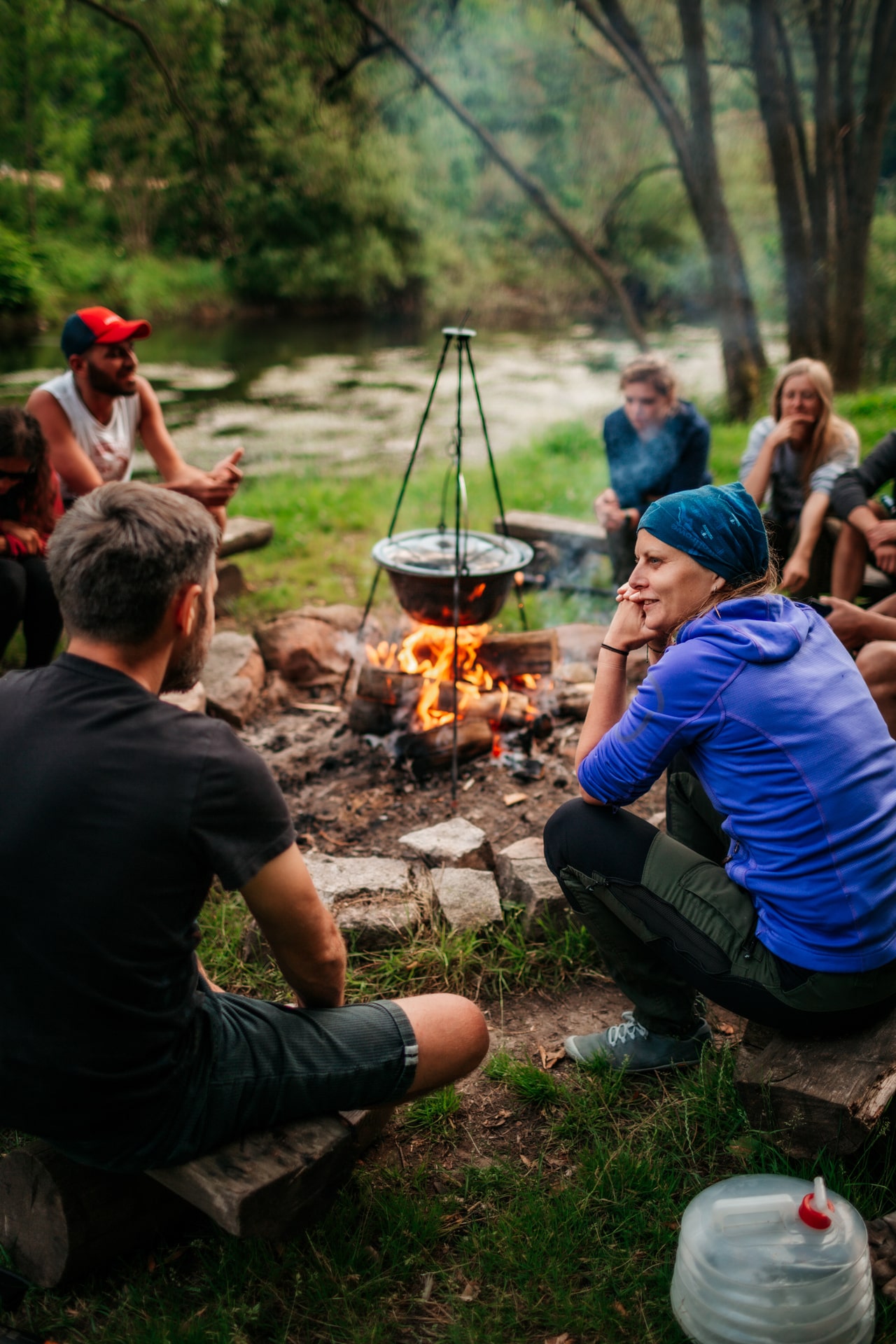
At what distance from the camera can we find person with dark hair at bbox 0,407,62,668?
12.7 ft

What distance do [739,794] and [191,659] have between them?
1199 millimetres

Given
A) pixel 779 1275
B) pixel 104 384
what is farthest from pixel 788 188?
pixel 779 1275

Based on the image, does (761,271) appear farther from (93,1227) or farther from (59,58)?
(93,1227)

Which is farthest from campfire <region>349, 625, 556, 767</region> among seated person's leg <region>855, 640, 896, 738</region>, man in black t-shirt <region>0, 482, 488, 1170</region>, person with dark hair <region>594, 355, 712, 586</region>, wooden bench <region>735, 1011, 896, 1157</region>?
man in black t-shirt <region>0, 482, 488, 1170</region>

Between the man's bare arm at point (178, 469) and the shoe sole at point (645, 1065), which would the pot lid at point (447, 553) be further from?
the shoe sole at point (645, 1065)

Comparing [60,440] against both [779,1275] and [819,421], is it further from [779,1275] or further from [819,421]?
[779,1275]

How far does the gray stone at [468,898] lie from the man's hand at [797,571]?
2573 millimetres

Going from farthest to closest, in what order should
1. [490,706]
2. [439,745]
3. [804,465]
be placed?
[804,465], [490,706], [439,745]

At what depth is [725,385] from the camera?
10438mm

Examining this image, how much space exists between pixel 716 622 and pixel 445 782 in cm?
218

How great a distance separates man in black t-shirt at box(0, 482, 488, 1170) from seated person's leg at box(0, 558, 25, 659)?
2.64m

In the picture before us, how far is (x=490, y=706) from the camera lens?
4.19 meters

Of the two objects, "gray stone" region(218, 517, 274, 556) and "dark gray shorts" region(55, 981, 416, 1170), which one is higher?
"gray stone" region(218, 517, 274, 556)

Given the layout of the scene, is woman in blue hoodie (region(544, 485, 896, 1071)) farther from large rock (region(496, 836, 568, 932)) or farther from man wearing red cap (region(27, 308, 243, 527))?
man wearing red cap (region(27, 308, 243, 527))
